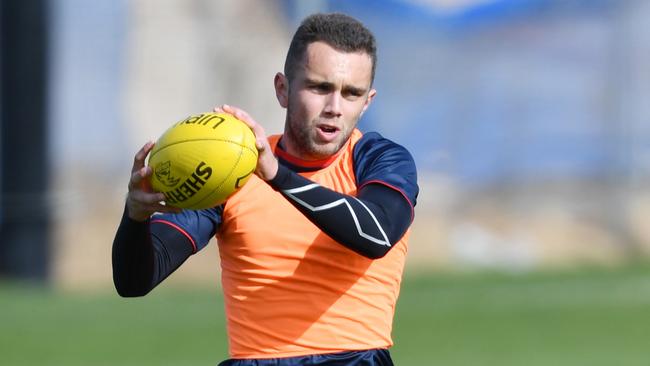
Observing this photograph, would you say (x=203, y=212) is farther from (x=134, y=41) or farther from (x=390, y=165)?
(x=134, y=41)

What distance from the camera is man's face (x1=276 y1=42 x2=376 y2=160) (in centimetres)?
470

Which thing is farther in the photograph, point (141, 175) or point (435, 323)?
point (435, 323)

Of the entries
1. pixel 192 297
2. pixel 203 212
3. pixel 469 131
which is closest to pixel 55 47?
pixel 192 297

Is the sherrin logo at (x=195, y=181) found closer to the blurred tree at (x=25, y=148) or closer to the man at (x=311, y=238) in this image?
the man at (x=311, y=238)

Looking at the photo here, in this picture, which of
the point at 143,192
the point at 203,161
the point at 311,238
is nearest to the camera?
the point at 203,161

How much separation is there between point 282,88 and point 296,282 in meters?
0.69

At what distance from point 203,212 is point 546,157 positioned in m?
13.5

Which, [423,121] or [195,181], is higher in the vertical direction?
[195,181]

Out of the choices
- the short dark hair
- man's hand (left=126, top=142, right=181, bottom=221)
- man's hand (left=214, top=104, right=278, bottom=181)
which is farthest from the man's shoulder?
man's hand (left=126, top=142, right=181, bottom=221)

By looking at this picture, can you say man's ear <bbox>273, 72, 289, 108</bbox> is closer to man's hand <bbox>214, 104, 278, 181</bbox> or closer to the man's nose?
the man's nose

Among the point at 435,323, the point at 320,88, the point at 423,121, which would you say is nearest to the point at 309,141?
the point at 320,88

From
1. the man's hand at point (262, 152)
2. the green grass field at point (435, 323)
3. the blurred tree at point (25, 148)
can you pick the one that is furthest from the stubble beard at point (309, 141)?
the blurred tree at point (25, 148)

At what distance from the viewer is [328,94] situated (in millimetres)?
4711

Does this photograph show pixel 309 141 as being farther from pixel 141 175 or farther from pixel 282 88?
pixel 141 175
